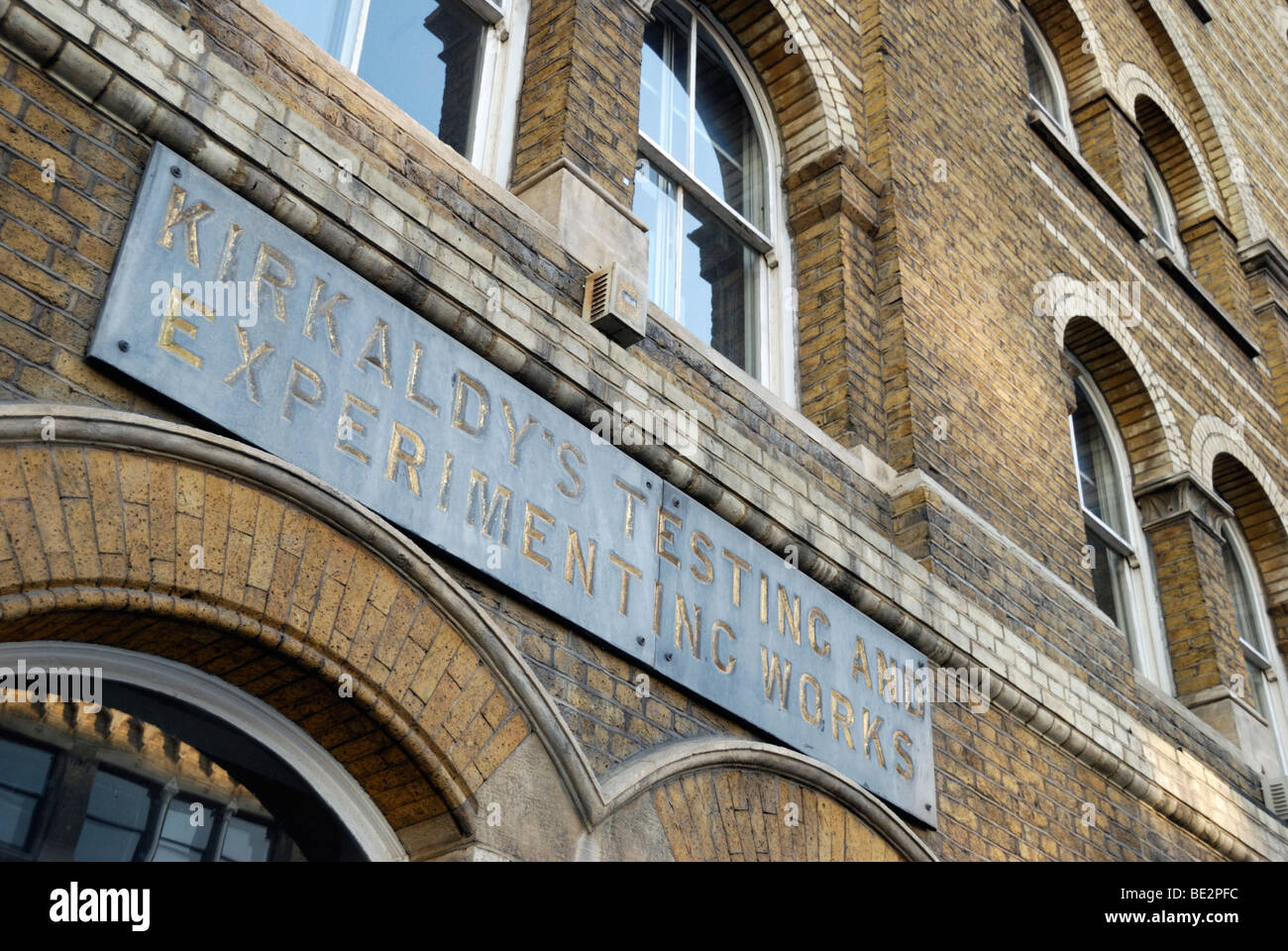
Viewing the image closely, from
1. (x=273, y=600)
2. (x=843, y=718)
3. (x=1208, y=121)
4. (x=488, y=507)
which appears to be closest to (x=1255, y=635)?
(x=1208, y=121)

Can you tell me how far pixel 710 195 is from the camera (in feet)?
23.2

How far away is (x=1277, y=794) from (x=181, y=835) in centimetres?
726

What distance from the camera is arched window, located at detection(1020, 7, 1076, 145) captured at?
37.3 feet

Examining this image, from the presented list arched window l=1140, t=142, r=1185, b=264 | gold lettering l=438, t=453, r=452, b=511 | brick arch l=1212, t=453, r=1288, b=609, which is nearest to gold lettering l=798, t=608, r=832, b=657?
gold lettering l=438, t=453, r=452, b=511

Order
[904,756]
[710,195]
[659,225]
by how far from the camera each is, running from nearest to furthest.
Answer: [904,756]
[659,225]
[710,195]

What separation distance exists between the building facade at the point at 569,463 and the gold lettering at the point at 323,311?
0.4 inches

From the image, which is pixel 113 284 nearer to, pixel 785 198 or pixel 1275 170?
pixel 785 198

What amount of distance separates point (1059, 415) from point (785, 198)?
82.6 inches

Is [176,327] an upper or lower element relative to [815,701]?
upper

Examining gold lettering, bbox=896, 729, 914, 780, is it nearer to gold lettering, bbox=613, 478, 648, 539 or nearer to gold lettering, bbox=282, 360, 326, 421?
gold lettering, bbox=613, 478, 648, 539

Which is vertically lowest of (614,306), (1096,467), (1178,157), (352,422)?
(352,422)

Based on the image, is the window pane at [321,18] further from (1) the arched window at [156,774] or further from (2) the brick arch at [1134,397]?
(2) the brick arch at [1134,397]

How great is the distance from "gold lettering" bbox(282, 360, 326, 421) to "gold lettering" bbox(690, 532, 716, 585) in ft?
5.37

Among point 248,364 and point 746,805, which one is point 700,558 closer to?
point 746,805
